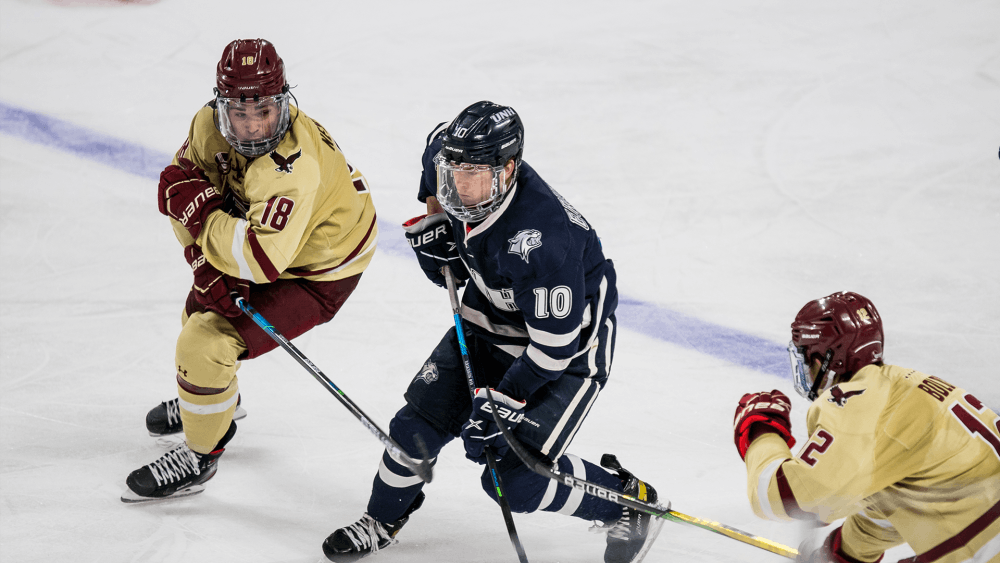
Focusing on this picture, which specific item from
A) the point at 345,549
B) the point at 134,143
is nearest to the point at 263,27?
the point at 134,143

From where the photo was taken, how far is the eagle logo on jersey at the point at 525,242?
233 centimetres

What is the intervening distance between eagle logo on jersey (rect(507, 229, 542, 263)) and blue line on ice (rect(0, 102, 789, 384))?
1.62 meters

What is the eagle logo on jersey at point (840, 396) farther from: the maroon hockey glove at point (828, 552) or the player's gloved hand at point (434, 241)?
the player's gloved hand at point (434, 241)

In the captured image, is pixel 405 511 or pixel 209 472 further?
pixel 209 472

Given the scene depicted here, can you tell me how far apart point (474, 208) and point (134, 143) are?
11.6ft

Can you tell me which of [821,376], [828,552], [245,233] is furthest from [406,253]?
[821,376]

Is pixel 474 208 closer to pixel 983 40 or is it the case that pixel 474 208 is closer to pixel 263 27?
pixel 263 27

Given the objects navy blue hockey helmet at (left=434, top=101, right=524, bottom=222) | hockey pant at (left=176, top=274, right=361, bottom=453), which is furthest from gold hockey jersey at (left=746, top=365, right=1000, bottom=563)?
hockey pant at (left=176, top=274, right=361, bottom=453)

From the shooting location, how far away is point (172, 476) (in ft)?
9.64

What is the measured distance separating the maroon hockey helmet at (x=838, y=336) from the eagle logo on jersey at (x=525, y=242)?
0.65 metres

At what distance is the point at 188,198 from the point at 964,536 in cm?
218

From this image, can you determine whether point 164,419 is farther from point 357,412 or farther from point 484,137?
point 484,137

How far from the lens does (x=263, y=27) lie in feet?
21.6

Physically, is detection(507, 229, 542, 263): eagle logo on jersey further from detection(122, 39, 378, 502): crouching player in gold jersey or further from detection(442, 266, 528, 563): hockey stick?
detection(122, 39, 378, 502): crouching player in gold jersey
